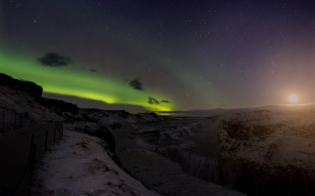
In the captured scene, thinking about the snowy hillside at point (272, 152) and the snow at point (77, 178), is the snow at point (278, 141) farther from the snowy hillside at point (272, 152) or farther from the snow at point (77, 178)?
the snow at point (77, 178)

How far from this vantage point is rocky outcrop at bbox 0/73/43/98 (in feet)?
132

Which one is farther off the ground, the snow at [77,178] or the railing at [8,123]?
the railing at [8,123]

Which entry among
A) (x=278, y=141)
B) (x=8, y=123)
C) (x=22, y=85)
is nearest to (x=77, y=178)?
(x=278, y=141)

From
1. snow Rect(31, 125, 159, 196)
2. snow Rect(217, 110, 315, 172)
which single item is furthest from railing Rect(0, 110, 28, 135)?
snow Rect(217, 110, 315, 172)

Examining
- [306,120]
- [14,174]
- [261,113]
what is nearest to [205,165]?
[261,113]

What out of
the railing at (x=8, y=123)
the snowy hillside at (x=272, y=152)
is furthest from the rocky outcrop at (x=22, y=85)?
the snowy hillside at (x=272, y=152)

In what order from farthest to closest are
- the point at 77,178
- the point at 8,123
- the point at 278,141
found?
the point at 8,123 → the point at 278,141 → the point at 77,178

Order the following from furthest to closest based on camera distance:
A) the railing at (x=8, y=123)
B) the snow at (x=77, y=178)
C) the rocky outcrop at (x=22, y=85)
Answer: the rocky outcrop at (x=22, y=85) → the railing at (x=8, y=123) → the snow at (x=77, y=178)

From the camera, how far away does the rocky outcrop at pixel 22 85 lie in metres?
40.2

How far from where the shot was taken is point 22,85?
43.8 metres

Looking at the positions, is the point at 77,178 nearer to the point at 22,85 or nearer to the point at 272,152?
the point at 272,152

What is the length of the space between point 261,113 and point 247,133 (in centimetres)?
268

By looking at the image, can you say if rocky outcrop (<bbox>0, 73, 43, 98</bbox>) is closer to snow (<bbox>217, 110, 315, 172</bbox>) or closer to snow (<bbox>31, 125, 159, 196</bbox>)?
snow (<bbox>31, 125, 159, 196</bbox>)

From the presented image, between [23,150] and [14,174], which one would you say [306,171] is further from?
[23,150]
